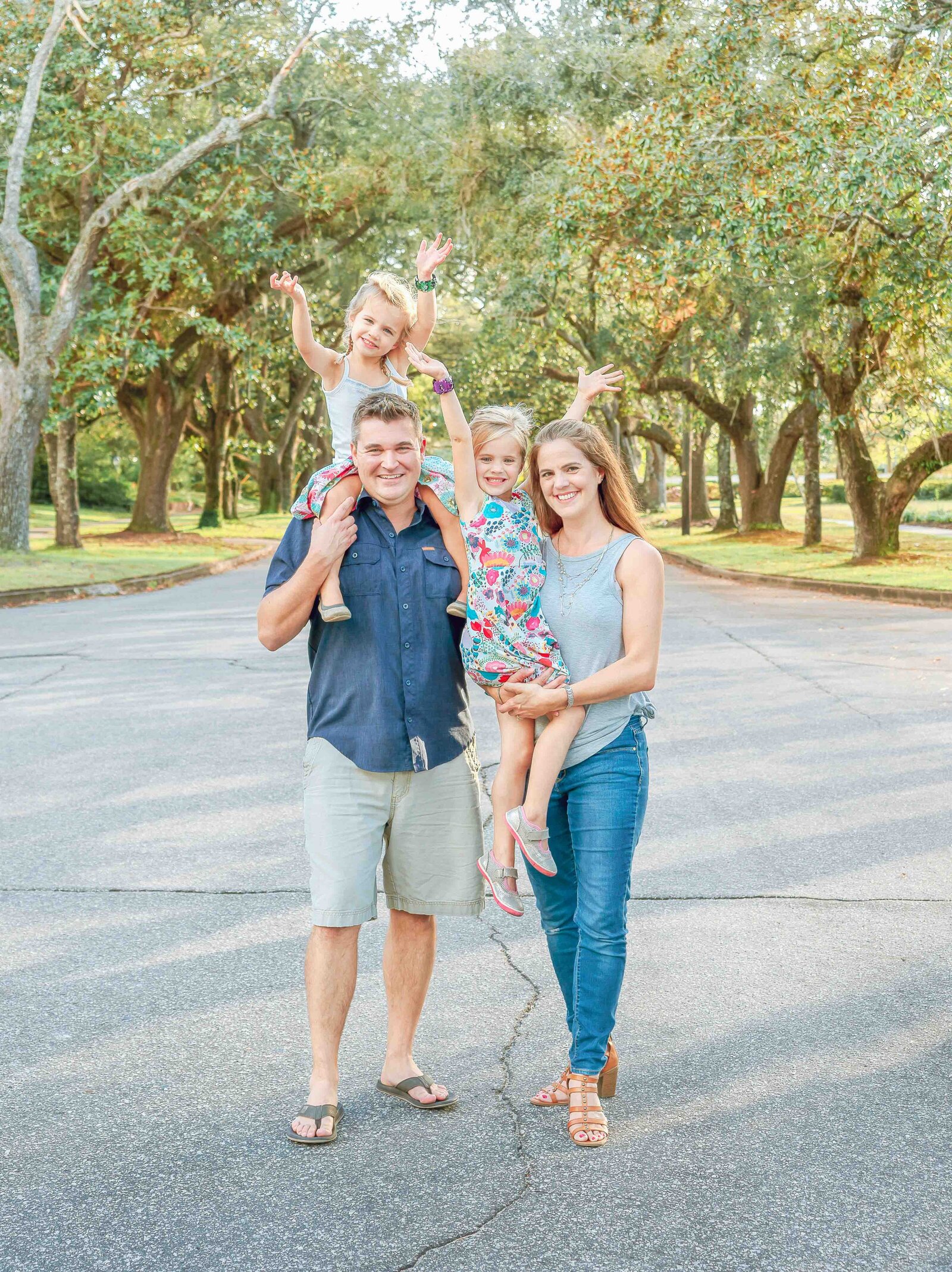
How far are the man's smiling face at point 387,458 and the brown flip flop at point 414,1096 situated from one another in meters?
1.62

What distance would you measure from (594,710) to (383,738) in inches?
23.1

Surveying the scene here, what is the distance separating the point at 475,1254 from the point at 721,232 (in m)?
16.9

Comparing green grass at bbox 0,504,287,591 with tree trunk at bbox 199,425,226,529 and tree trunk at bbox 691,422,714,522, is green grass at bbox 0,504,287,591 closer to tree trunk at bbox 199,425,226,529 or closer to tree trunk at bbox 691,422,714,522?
tree trunk at bbox 199,425,226,529

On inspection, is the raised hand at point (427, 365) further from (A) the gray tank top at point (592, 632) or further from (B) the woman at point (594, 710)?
(A) the gray tank top at point (592, 632)

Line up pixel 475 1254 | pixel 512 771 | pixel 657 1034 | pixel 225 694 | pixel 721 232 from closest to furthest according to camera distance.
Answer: pixel 475 1254 → pixel 512 771 → pixel 657 1034 → pixel 225 694 → pixel 721 232

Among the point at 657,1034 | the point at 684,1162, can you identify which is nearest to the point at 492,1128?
the point at 684,1162

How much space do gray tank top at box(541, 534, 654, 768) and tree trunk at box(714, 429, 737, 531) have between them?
36.9 metres

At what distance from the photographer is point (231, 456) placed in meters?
58.0

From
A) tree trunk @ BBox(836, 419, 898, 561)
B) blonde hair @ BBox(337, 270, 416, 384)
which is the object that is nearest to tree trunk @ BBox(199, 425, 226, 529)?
tree trunk @ BBox(836, 419, 898, 561)

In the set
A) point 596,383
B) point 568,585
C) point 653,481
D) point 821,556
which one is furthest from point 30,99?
point 653,481

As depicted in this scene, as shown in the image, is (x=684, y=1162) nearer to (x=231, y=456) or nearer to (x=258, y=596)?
(x=258, y=596)

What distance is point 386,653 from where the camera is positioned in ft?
12.3

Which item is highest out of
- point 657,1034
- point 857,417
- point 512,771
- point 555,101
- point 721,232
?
point 555,101

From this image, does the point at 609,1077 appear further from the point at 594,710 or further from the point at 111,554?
the point at 111,554
